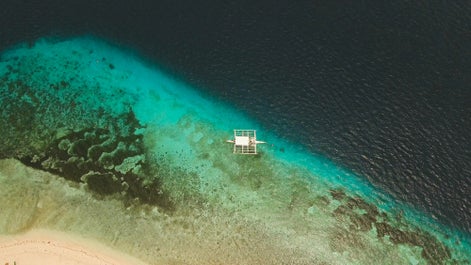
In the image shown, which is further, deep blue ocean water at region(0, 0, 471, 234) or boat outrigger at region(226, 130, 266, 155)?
boat outrigger at region(226, 130, 266, 155)

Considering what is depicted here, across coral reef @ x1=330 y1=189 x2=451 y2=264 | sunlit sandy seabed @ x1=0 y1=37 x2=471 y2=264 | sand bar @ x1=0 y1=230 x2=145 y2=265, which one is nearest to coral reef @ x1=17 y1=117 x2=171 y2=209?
sunlit sandy seabed @ x1=0 y1=37 x2=471 y2=264

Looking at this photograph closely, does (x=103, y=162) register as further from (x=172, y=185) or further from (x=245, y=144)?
(x=245, y=144)

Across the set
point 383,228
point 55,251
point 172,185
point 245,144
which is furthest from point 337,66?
point 55,251

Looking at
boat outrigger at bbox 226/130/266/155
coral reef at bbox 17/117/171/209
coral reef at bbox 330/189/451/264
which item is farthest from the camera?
boat outrigger at bbox 226/130/266/155

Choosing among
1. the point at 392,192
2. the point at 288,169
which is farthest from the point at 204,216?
the point at 392,192

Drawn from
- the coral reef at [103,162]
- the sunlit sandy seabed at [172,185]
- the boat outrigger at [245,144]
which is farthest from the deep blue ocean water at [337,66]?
the coral reef at [103,162]

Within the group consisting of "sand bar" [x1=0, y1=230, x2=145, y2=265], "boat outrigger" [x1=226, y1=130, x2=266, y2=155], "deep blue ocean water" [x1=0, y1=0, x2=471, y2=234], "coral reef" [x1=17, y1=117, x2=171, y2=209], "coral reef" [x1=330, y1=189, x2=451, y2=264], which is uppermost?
"deep blue ocean water" [x1=0, y1=0, x2=471, y2=234]

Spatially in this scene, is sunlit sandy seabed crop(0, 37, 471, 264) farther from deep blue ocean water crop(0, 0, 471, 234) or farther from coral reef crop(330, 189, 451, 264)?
deep blue ocean water crop(0, 0, 471, 234)
